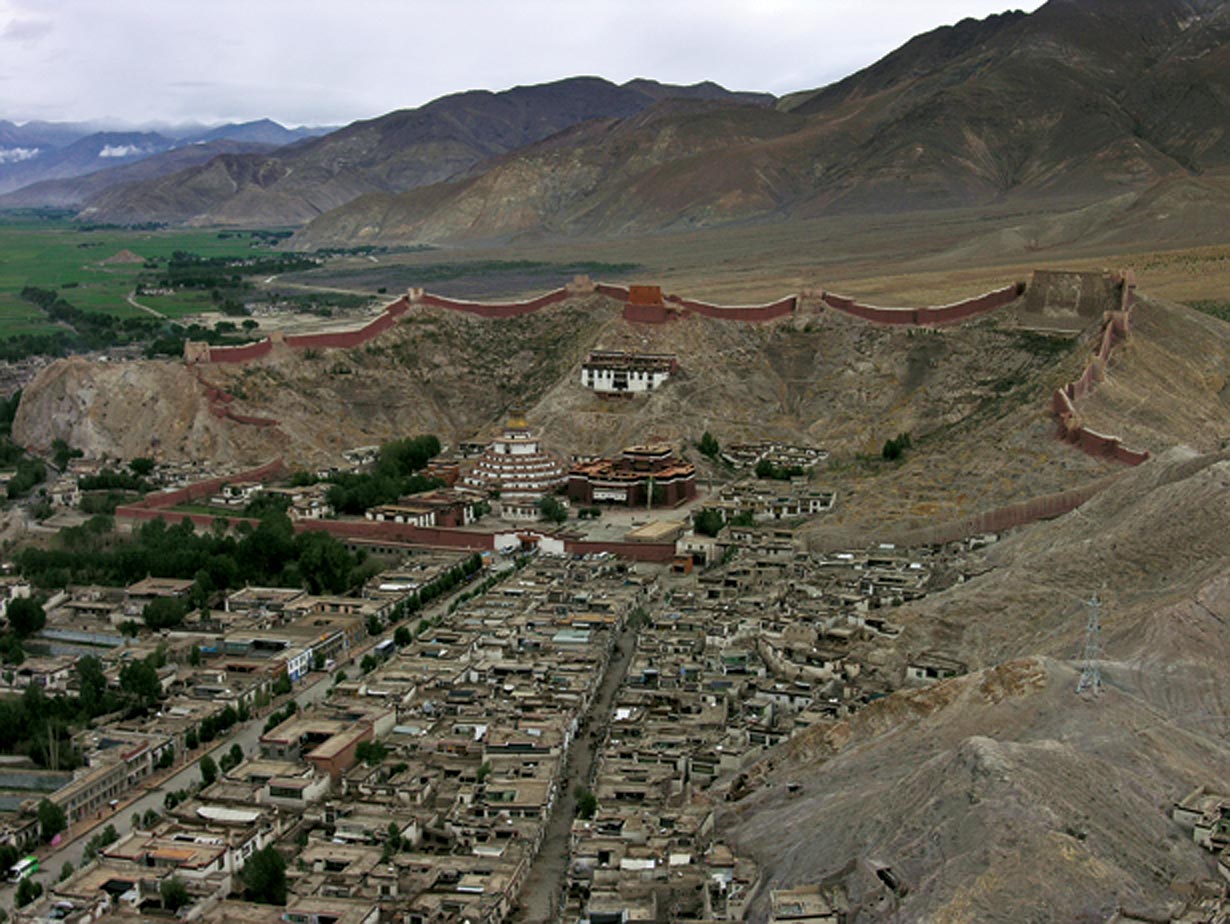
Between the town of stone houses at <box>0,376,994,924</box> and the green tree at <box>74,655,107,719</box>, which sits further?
the green tree at <box>74,655,107,719</box>

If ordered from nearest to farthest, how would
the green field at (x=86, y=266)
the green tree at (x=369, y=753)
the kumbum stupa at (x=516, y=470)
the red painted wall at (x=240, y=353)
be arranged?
the green tree at (x=369, y=753) < the kumbum stupa at (x=516, y=470) < the red painted wall at (x=240, y=353) < the green field at (x=86, y=266)

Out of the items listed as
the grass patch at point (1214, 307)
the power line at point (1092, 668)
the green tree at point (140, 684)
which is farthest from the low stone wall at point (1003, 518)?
the grass patch at point (1214, 307)

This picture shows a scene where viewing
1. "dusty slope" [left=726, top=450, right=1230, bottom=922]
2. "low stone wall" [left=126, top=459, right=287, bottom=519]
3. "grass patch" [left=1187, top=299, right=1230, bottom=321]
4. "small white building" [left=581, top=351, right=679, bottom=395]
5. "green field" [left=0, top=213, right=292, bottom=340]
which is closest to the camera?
"dusty slope" [left=726, top=450, right=1230, bottom=922]

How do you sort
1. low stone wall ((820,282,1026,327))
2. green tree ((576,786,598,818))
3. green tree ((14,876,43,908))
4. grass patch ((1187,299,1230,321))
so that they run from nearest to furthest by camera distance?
green tree ((14,876,43,908))
green tree ((576,786,598,818))
low stone wall ((820,282,1026,327))
grass patch ((1187,299,1230,321))

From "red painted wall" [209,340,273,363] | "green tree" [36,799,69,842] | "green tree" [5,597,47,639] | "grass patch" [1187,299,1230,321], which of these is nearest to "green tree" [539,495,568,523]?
"green tree" [5,597,47,639]

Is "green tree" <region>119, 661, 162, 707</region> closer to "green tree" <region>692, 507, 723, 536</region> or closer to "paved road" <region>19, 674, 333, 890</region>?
"paved road" <region>19, 674, 333, 890</region>

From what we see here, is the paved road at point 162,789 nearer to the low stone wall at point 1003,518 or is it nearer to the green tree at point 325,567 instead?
the green tree at point 325,567
